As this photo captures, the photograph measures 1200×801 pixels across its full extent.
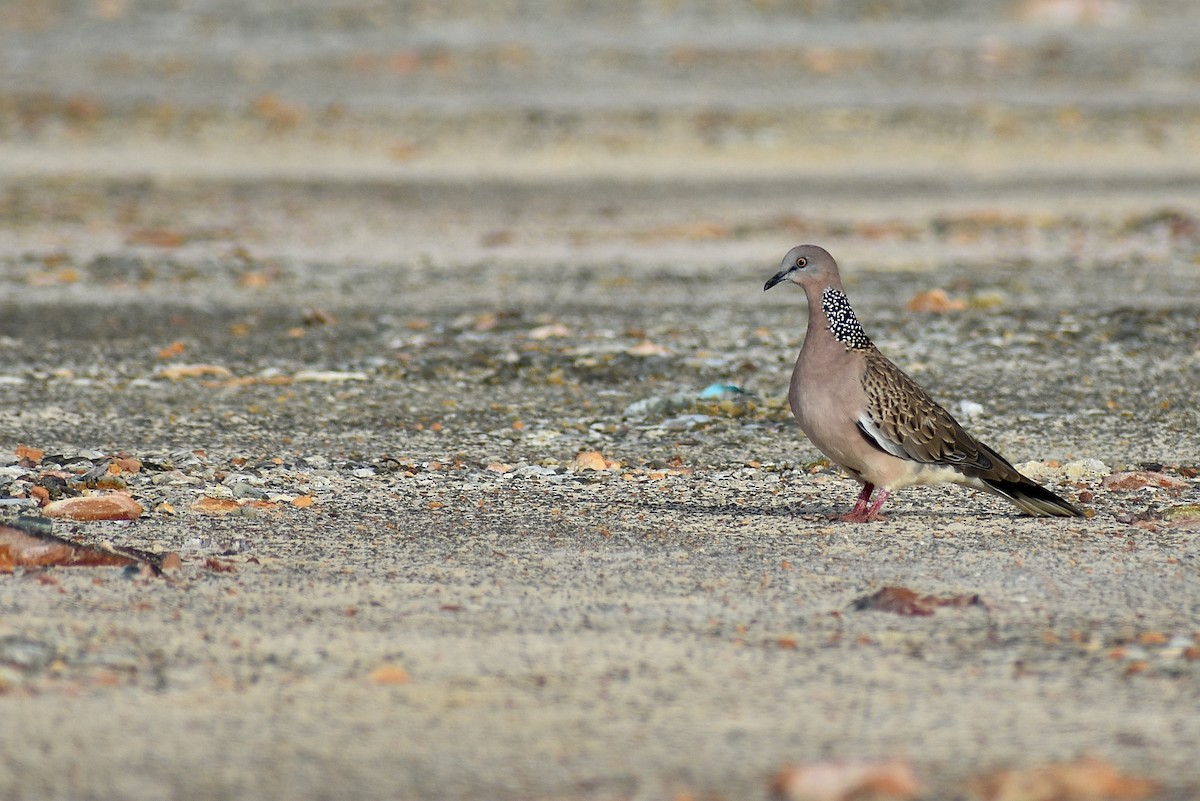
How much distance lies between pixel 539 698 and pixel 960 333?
582 centimetres

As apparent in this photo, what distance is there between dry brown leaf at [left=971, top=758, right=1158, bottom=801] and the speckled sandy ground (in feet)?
0.28

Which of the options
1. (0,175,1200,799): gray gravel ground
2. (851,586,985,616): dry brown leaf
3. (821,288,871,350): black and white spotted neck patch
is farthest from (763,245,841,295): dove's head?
(851,586,985,616): dry brown leaf

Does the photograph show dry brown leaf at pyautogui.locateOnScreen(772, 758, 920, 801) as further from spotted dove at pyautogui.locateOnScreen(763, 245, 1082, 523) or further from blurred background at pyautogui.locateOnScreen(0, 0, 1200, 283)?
blurred background at pyautogui.locateOnScreen(0, 0, 1200, 283)

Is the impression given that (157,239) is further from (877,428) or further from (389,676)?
(389,676)

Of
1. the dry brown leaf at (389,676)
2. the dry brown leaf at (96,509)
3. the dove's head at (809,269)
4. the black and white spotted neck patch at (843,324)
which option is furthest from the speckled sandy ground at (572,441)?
the dove's head at (809,269)

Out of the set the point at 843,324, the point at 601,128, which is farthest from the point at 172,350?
the point at 601,128

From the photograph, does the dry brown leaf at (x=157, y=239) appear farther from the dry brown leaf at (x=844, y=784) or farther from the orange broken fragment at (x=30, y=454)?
the dry brown leaf at (x=844, y=784)

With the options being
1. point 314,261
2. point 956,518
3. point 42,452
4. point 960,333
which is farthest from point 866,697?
point 314,261

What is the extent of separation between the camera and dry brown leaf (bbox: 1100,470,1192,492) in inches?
259

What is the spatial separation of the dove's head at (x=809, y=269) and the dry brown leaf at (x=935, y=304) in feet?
13.5

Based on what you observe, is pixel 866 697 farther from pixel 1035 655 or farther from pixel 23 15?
pixel 23 15

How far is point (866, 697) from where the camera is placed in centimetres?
433

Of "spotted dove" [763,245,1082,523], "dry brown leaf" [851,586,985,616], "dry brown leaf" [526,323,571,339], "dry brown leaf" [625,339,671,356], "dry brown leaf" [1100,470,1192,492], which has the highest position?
"spotted dove" [763,245,1082,523]

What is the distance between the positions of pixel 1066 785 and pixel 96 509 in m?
3.43
